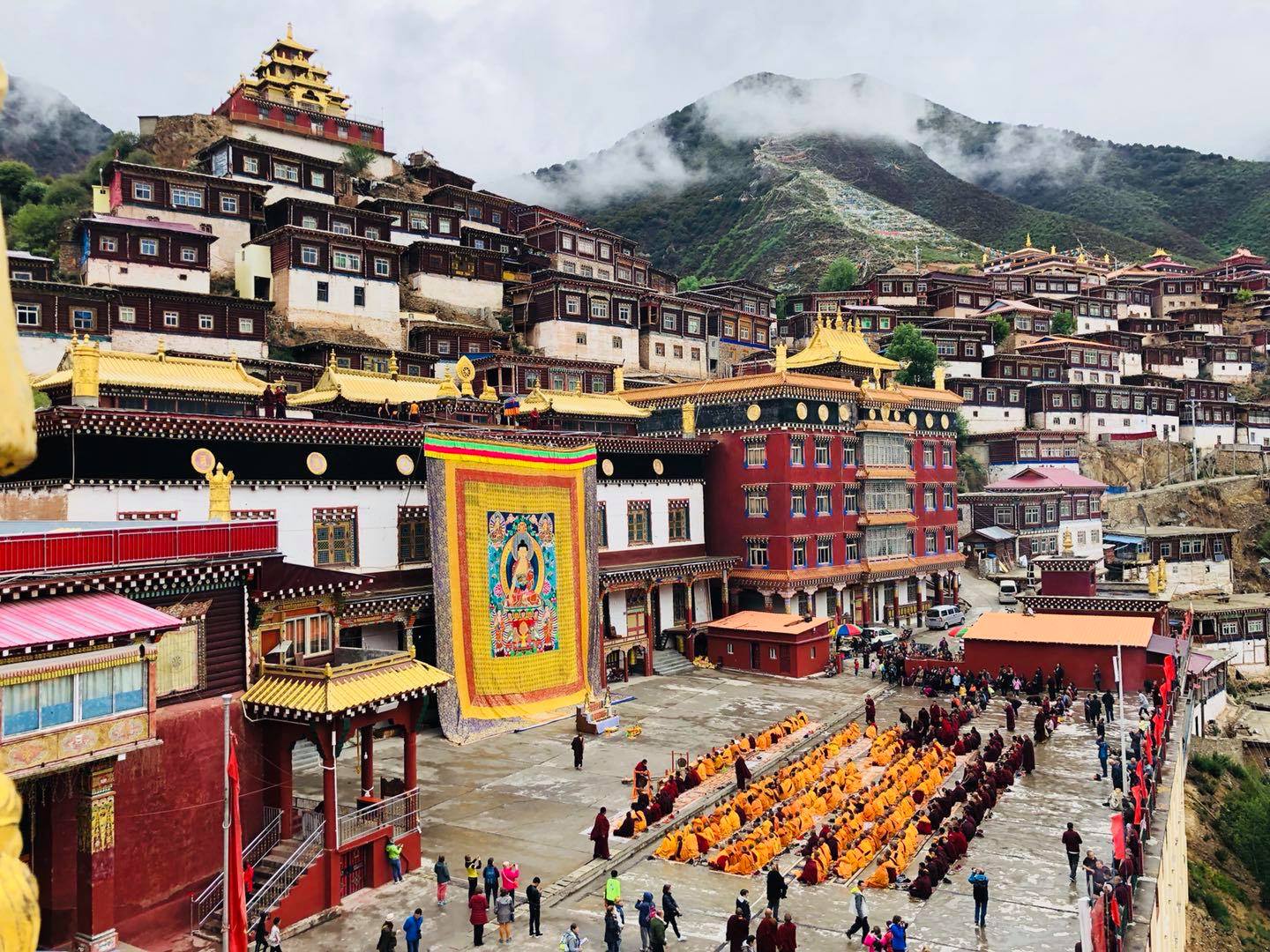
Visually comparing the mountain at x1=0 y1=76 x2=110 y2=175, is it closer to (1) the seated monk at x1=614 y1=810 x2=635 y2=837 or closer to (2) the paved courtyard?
(2) the paved courtyard

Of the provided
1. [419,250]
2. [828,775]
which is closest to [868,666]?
[828,775]

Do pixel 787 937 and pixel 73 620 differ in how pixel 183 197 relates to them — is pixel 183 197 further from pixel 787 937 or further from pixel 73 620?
pixel 787 937

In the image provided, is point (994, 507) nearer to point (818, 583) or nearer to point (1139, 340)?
point (818, 583)

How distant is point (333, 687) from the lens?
2077cm

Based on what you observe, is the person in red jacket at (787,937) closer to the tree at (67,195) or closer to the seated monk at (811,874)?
the seated monk at (811,874)

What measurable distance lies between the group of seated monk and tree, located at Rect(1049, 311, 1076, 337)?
274 feet

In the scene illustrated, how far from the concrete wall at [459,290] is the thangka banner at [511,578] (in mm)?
37672

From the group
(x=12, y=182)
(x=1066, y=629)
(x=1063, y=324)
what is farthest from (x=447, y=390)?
(x=1063, y=324)

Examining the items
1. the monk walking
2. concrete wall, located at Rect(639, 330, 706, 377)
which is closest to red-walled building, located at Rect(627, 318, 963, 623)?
concrete wall, located at Rect(639, 330, 706, 377)

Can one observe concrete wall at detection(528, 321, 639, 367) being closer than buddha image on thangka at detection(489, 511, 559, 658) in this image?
No

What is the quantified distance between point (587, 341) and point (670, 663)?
116ft

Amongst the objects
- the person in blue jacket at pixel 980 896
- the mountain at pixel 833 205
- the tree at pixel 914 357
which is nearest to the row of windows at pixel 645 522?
the person in blue jacket at pixel 980 896

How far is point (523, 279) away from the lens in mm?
78500

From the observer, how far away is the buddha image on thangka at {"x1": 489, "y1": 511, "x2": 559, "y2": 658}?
34281mm
